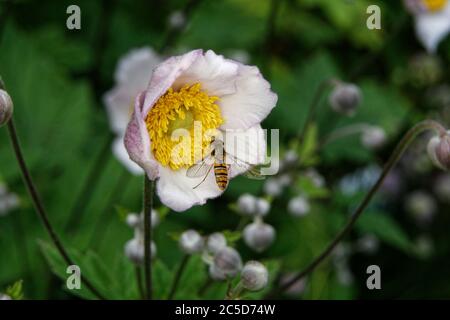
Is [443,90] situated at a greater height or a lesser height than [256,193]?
greater

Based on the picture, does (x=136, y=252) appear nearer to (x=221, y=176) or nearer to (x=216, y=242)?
(x=216, y=242)

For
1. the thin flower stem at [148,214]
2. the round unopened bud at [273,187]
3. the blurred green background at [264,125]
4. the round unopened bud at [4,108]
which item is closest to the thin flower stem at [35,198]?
the round unopened bud at [4,108]

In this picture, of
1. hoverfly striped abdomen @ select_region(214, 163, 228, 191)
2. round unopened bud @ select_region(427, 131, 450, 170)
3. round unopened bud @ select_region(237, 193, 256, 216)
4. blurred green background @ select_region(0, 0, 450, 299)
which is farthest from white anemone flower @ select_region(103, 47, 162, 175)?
round unopened bud @ select_region(427, 131, 450, 170)

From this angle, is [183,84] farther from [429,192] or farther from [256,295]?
[429,192]

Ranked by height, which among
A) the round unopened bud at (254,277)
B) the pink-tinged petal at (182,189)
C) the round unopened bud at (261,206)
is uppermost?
the pink-tinged petal at (182,189)

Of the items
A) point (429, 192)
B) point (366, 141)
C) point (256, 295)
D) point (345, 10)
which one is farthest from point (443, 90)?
point (256, 295)

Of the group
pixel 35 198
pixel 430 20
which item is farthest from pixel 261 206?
pixel 430 20

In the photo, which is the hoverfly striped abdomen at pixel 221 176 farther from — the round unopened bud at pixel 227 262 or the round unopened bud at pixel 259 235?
the round unopened bud at pixel 259 235
